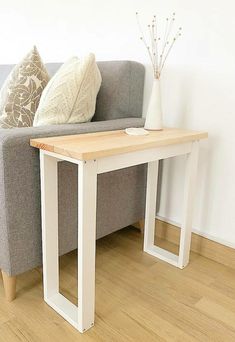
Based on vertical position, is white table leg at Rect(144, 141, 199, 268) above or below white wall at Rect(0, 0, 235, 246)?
below

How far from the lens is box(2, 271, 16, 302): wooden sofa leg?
3.88 feet

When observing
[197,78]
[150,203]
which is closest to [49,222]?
[150,203]

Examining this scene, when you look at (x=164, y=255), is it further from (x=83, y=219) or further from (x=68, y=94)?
(x=68, y=94)

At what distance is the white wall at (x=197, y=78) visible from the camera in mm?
1395

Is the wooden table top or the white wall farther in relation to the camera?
the white wall

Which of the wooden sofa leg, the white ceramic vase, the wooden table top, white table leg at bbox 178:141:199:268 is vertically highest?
the white ceramic vase

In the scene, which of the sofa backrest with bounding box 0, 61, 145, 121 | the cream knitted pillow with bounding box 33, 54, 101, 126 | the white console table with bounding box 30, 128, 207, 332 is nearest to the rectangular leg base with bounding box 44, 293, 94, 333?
the white console table with bounding box 30, 128, 207, 332

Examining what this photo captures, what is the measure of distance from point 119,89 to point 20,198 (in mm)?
743

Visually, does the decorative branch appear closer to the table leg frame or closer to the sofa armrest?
the table leg frame

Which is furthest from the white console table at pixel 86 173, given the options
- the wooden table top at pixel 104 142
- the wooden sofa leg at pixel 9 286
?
the wooden sofa leg at pixel 9 286

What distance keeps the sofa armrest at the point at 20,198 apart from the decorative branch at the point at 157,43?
2.08 feet

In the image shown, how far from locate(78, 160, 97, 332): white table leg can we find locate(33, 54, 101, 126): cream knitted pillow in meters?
0.45

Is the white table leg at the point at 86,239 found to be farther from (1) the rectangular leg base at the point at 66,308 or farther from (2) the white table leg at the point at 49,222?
(2) the white table leg at the point at 49,222

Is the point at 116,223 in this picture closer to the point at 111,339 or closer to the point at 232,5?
the point at 111,339
